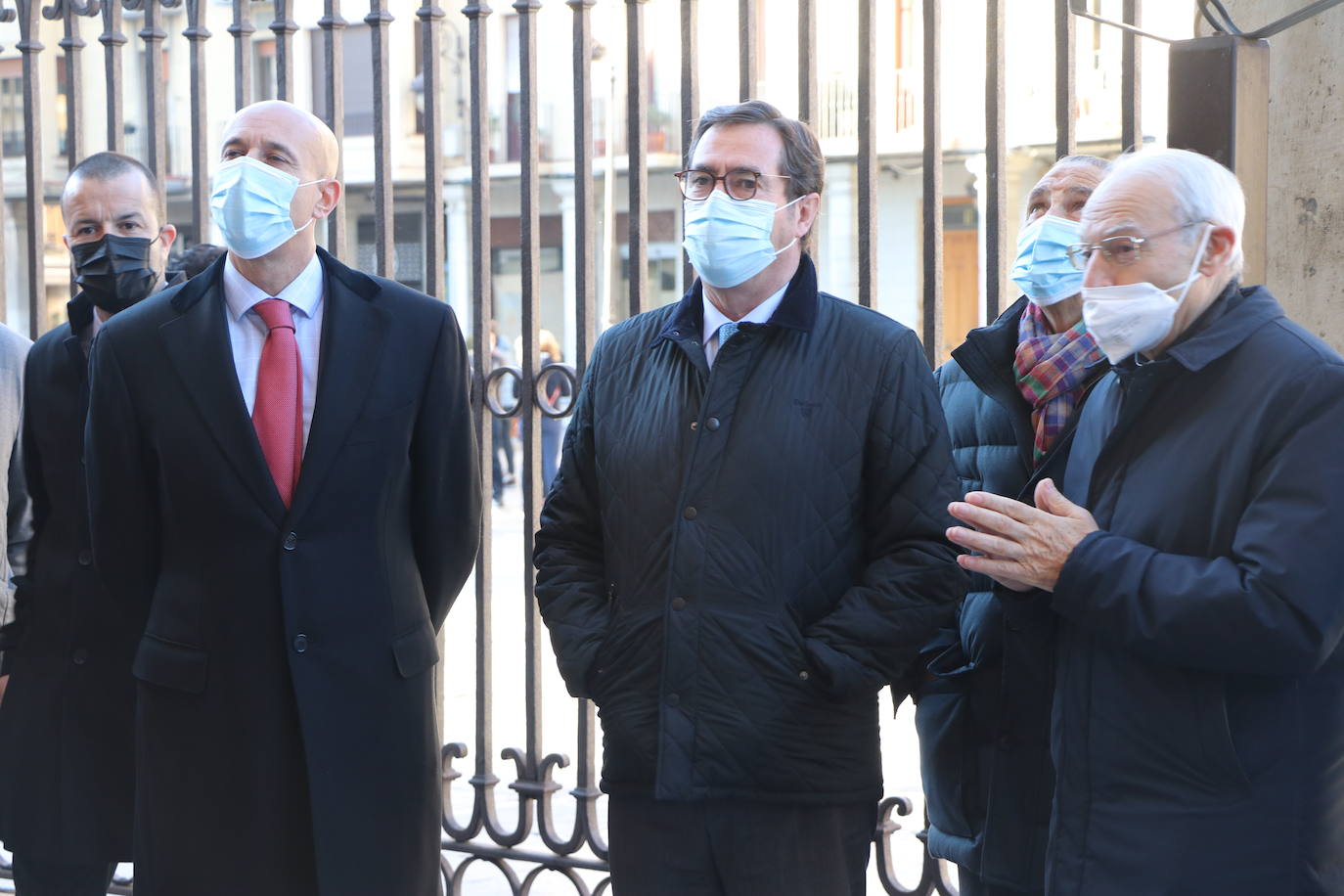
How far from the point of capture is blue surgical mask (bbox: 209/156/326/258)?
10.4 feet

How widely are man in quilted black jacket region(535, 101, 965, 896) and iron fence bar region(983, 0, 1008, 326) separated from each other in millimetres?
931

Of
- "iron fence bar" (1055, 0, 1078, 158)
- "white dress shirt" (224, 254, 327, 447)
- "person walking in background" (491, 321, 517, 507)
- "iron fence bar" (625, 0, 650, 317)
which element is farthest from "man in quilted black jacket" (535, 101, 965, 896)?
"person walking in background" (491, 321, 517, 507)

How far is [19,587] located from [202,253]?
43.9 inches

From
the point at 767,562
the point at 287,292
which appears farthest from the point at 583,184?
the point at 767,562

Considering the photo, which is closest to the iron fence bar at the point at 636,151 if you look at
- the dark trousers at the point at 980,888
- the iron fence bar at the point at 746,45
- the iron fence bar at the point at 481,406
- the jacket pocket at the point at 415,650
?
the iron fence bar at the point at 746,45

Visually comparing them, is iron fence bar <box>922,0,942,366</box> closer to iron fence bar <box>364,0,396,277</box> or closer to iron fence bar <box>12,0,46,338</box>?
iron fence bar <box>364,0,396,277</box>

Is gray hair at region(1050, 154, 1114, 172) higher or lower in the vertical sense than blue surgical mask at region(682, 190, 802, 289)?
higher

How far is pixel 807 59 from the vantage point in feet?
13.1

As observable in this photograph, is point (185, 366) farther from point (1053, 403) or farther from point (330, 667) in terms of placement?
point (1053, 403)

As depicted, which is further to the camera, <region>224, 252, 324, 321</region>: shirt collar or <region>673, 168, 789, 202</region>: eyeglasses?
<region>224, 252, 324, 321</region>: shirt collar

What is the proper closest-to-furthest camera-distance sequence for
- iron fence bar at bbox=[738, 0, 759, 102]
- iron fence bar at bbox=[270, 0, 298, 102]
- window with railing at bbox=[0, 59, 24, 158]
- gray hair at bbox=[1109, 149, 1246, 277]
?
gray hair at bbox=[1109, 149, 1246, 277], iron fence bar at bbox=[738, 0, 759, 102], iron fence bar at bbox=[270, 0, 298, 102], window with railing at bbox=[0, 59, 24, 158]

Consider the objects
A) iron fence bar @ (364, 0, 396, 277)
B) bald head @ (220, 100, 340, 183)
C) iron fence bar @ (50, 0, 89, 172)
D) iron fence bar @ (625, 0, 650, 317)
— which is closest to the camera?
bald head @ (220, 100, 340, 183)

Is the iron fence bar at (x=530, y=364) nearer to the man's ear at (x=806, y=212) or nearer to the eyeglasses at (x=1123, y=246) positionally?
the man's ear at (x=806, y=212)

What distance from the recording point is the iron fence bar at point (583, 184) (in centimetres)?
416
